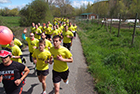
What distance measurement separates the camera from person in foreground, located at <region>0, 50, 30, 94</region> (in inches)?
100

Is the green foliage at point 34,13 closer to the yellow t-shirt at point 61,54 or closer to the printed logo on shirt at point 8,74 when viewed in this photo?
the yellow t-shirt at point 61,54

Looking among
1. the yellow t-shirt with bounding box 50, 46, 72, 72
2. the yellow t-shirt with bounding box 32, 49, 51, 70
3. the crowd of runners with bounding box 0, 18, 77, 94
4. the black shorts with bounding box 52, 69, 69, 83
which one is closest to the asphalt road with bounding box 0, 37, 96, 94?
the crowd of runners with bounding box 0, 18, 77, 94

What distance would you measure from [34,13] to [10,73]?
19430 mm

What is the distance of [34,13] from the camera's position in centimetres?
2027

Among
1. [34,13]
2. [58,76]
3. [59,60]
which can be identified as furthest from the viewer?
[34,13]

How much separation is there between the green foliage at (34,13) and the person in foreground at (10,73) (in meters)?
17.9

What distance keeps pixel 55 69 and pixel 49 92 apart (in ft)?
3.68

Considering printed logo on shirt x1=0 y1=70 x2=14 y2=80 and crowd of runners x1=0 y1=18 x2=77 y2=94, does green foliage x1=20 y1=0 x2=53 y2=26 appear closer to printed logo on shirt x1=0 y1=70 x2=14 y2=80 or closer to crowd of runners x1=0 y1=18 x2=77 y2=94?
crowd of runners x1=0 y1=18 x2=77 y2=94

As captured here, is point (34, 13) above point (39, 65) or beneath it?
above

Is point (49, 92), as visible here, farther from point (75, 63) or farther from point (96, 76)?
point (75, 63)

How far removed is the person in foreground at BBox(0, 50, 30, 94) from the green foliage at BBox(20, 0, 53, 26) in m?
17.9

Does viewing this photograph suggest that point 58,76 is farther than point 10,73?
Yes

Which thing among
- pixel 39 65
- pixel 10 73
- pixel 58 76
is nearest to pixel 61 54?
pixel 58 76

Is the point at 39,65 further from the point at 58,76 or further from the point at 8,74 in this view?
the point at 8,74
